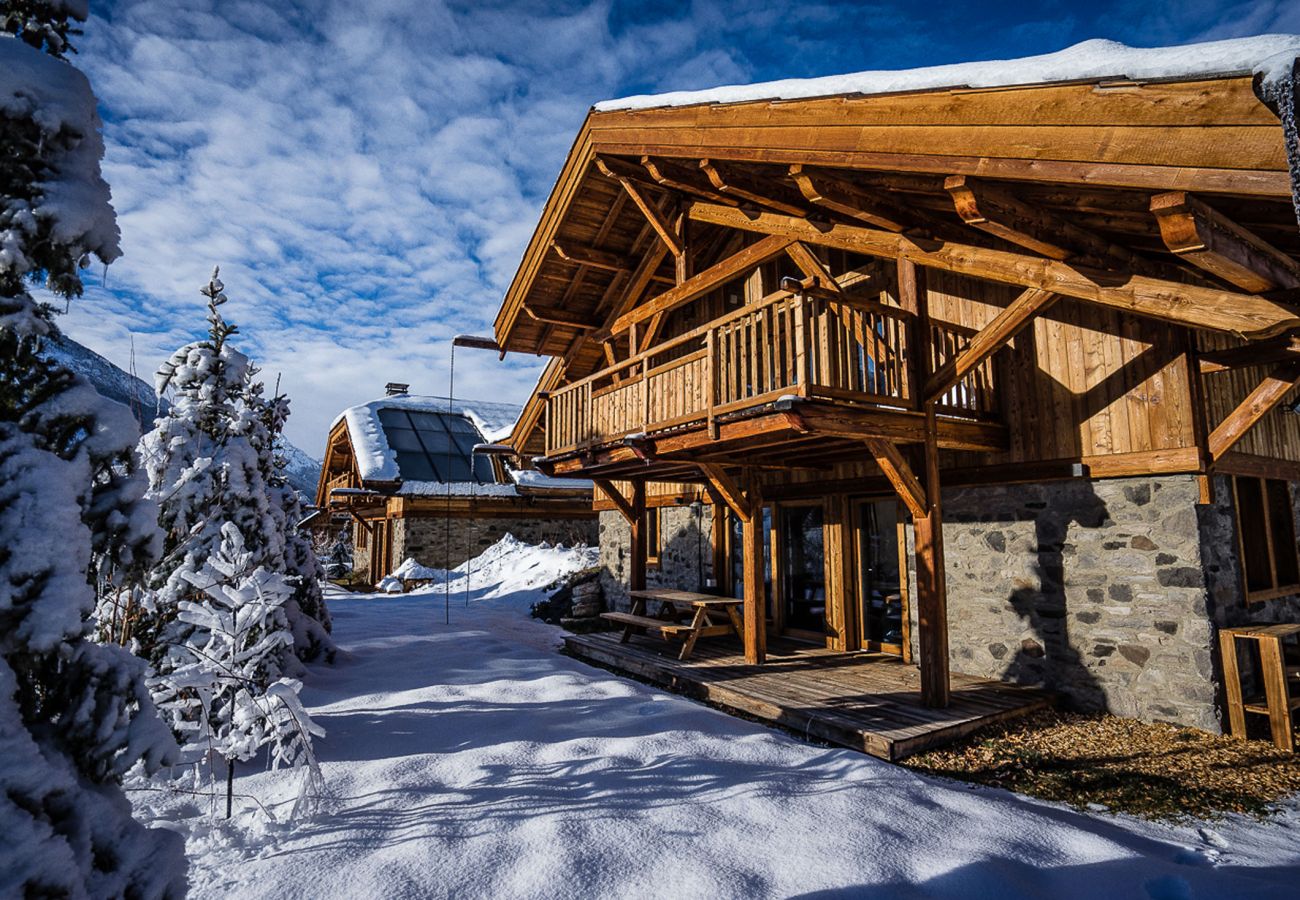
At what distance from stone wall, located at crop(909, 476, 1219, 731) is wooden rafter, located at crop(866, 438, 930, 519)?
59.7 inches

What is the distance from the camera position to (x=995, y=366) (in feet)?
25.1

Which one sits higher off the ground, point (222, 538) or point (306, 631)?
point (222, 538)

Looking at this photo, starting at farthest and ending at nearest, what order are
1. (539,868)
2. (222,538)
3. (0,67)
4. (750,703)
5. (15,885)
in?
(750,703) < (222,538) < (539,868) < (0,67) < (15,885)

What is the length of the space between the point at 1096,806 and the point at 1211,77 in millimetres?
4205

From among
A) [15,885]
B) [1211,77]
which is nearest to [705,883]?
[15,885]

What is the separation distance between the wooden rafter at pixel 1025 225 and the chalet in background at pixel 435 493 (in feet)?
56.8

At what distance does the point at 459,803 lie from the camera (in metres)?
4.13

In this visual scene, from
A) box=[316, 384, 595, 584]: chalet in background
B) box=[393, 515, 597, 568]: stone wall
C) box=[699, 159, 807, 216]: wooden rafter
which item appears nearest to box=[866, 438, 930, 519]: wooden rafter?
box=[699, 159, 807, 216]: wooden rafter

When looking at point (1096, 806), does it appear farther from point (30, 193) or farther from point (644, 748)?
point (30, 193)

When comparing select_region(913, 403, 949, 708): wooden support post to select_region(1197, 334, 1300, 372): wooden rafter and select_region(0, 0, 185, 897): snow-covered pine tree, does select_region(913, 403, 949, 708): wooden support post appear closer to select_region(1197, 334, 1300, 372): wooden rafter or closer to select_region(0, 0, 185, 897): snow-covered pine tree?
select_region(1197, 334, 1300, 372): wooden rafter

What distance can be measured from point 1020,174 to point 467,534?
65.9 feet

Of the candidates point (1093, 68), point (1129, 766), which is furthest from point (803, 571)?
point (1093, 68)

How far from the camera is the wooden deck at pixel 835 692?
18.2ft

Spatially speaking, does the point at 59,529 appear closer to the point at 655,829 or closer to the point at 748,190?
the point at 655,829
